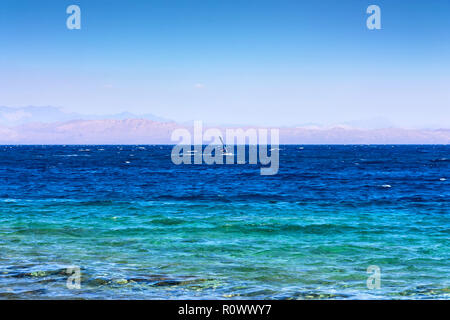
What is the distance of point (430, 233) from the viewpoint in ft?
73.9

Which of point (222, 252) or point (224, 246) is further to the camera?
point (224, 246)

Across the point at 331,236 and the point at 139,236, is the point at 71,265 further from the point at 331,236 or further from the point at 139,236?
the point at 331,236

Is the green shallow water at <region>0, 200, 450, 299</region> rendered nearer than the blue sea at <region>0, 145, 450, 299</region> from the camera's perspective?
Yes

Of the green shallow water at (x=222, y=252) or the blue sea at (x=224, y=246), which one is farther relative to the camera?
the blue sea at (x=224, y=246)

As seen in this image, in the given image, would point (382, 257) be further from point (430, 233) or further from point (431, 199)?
point (431, 199)
